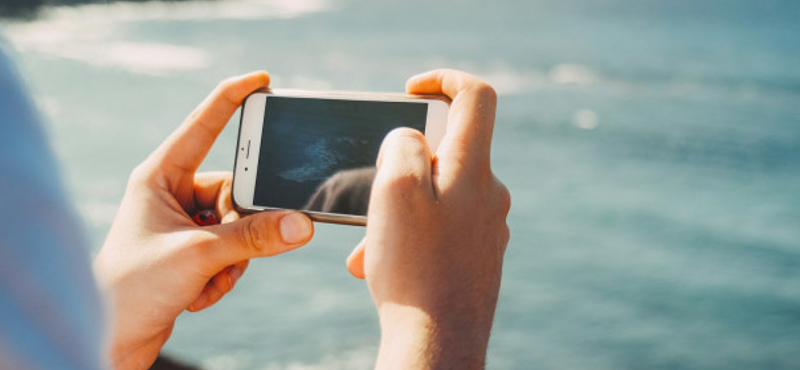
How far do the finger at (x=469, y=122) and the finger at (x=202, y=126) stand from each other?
40 centimetres

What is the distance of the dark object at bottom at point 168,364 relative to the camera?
1.81m

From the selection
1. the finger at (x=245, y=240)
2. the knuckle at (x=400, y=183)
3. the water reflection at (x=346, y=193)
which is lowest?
the finger at (x=245, y=240)

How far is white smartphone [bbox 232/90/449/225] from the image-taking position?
116 centimetres

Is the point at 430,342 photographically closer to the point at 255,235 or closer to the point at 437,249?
the point at 437,249

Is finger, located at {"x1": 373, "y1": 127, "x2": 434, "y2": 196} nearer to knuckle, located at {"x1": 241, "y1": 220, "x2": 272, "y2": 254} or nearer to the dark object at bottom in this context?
knuckle, located at {"x1": 241, "y1": 220, "x2": 272, "y2": 254}

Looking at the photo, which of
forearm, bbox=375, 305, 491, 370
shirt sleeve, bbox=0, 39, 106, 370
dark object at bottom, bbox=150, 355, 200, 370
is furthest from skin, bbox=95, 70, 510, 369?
dark object at bottom, bbox=150, 355, 200, 370

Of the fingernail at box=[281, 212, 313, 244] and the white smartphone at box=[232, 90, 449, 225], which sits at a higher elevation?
the white smartphone at box=[232, 90, 449, 225]

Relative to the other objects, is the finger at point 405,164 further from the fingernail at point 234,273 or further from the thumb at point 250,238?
the fingernail at point 234,273

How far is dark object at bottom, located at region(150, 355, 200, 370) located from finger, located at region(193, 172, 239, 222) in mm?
703

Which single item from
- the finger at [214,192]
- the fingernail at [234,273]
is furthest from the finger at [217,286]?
the finger at [214,192]

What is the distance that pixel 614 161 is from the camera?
6098mm

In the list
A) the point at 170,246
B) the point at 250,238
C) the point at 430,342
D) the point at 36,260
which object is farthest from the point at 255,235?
the point at 36,260

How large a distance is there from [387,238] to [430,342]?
5.0 inches

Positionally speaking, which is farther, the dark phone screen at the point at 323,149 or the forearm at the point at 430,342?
the dark phone screen at the point at 323,149
